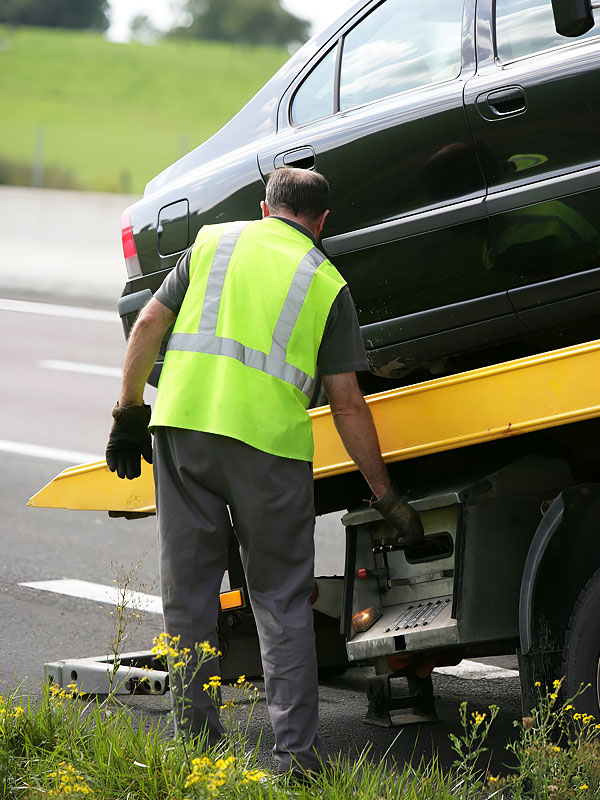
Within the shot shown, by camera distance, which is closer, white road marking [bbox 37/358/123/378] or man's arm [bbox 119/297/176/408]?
man's arm [bbox 119/297/176/408]

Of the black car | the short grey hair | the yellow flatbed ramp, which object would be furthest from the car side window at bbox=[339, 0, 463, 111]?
the yellow flatbed ramp

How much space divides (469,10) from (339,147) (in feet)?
2.10

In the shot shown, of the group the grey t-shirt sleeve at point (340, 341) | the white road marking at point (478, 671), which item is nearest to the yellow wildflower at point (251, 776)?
the grey t-shirt sleeve at point (340, 341)

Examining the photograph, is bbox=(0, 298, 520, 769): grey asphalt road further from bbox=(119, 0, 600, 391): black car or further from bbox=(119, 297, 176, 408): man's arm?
bbox=(119, 0, 600, 391): black car

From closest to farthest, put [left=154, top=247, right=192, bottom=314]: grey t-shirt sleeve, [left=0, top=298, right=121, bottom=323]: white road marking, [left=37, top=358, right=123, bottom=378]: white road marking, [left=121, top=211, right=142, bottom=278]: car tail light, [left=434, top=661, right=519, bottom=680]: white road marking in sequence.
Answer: [left=154, top=247, right=192, bottom=314]: grey t-shirt sleeve → [left=121, top=211, right=142, bottom=278]: car tail light → [left=434, top=661, right=519, bottom=680]: white road marking → [left=37, top=358, right=123, bottom=378]: white road marking → [left=0, top=298, right=121, bottom=323]: white road marking

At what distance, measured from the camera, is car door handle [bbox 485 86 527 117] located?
3.78 metres

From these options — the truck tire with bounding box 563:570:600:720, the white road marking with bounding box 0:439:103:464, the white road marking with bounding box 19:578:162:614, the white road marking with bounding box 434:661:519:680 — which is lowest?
the white road marking with bounding box 434:661:519:680

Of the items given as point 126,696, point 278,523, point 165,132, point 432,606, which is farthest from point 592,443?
point 165,132

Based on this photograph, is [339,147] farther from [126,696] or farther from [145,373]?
[126,696]

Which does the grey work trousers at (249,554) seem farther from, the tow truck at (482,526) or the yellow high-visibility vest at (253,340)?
the tow truck at (482,526)

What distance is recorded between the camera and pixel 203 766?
9.58 feet

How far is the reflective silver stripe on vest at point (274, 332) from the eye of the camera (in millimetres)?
3486

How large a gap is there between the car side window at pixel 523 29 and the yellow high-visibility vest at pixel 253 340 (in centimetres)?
108

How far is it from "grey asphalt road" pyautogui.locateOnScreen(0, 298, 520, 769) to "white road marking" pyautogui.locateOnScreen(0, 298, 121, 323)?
2378mm
